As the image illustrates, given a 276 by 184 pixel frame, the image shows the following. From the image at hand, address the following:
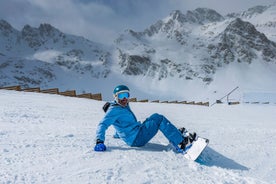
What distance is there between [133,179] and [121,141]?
1887 millimetres

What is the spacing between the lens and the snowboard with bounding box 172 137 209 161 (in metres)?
4.08

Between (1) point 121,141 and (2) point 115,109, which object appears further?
(1) point 121,141

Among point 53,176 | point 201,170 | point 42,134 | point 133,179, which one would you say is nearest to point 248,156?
point 201,170

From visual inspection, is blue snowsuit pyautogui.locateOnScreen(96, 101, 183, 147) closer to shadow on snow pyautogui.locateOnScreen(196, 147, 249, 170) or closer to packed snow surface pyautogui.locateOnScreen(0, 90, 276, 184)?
A: packed snow surface pyautogui.locateOnScreen(0, 90, 276, 184)

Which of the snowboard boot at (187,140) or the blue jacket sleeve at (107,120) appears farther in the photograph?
the blue jacket sleeve at (107,120)

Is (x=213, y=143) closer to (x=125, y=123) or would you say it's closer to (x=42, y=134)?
(x=125, y=123)

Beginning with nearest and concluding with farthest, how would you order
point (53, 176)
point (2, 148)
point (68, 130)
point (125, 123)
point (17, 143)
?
point (53, 176) → point (2, 148) → point (17, 143) → point (125, 123) → point (68, 130)

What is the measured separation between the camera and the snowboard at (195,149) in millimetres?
4077

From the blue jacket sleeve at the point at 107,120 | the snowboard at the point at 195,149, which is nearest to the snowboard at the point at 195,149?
the snowboard at the point at 195,149

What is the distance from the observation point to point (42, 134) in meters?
5.32

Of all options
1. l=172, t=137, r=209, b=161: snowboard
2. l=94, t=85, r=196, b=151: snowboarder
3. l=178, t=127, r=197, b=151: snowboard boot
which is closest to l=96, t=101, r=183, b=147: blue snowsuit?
l=94, t=85, r=196, b=151: snowboarder

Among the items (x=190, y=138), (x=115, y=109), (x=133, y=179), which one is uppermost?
(x=115, y=109)

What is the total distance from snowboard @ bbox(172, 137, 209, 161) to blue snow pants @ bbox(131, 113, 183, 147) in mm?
218

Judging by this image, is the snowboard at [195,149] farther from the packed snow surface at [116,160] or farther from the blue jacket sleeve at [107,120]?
the blue jacket sleeve at [107,120]
